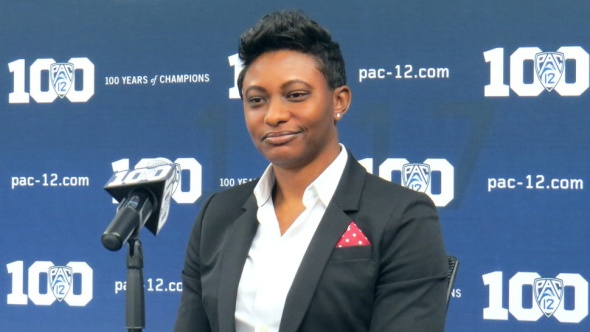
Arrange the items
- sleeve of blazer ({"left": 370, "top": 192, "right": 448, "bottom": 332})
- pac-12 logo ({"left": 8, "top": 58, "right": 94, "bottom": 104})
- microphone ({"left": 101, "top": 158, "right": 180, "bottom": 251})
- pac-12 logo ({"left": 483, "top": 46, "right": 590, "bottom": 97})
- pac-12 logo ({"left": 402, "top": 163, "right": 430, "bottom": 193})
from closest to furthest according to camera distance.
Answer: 1. sleeve of blazer ({"left": 370, "top": 192, "right": 448, "bottom": 332})
2. microphone ({"left": 101, "top": 158, "right": 180, "bottom": 251})
3. pac-12 logo ({"left": 483, "top": 46, "right": 590, "bottom": 97})
4. pac-12 logo ({"left": 402, "top": 163, "right": 430, "bottom": 193})
5. pac-12 logo ({"left": 8, "top": 58, "right": 94, "bottom": 104})

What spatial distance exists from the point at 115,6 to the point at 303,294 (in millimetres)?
2055

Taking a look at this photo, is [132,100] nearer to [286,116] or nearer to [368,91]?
[368,91]

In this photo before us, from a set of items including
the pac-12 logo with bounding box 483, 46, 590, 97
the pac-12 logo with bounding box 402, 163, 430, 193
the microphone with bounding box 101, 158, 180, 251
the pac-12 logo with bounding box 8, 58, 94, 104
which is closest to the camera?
the microphone with bounding box 101, 158, 180, 251

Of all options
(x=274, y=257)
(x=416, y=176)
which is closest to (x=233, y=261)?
(x=274, y=257)

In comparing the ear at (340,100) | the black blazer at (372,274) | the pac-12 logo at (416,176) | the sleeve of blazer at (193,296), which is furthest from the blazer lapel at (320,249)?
the pac-12 logo at (416,176)

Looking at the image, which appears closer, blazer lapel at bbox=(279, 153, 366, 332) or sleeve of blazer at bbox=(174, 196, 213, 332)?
blazer lapel at bbox=(279, 153, 366, 332)

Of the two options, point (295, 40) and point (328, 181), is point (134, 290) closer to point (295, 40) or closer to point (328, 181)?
point (328, 181)

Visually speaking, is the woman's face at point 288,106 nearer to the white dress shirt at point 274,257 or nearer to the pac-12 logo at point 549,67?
the white dress shirt at point 274,257

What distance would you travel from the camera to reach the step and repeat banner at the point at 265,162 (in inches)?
105

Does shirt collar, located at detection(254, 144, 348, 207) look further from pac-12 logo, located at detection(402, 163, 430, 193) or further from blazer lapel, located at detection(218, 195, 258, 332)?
pac-12 logo, located at detection(402, 163, 430, 193)

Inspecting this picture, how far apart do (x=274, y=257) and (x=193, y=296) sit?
183mm

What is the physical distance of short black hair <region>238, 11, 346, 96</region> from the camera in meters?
1.41

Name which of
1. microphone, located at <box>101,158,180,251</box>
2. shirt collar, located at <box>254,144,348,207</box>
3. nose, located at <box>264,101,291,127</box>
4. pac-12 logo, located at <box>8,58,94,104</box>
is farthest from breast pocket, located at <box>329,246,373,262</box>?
pac-12 logo, located at <box>8,58,94,104</box>

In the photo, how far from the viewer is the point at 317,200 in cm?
145
